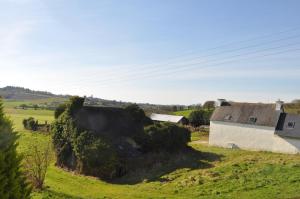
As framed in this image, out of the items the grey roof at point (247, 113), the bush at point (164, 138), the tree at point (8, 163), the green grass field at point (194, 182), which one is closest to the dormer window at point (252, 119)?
the grey roof at point (247, 113)

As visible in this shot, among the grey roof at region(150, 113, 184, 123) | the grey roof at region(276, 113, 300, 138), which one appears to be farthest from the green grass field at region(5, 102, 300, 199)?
the grey roof at region(150, 113, 184, 123)

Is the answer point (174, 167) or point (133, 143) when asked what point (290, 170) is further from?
point (133, 143)

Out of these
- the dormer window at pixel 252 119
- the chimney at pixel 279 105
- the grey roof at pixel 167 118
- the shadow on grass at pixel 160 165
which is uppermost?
the chimney at pixel 279 105

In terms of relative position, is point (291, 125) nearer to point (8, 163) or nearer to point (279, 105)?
point (279, 105)

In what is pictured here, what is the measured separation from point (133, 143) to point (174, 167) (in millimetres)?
6567

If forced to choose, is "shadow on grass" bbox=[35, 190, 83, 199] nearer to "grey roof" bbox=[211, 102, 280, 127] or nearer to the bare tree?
the bare tree

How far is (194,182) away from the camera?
80.3 ft

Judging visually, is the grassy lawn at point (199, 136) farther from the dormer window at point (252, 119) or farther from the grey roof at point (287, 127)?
the grey roof at point (287, 127)

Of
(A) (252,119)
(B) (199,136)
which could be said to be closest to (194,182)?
(A) (252,119)

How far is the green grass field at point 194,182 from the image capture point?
21578 mm

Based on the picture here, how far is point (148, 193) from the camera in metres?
22.8

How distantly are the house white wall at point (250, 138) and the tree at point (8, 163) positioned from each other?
37.5 m

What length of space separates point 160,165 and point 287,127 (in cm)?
2004

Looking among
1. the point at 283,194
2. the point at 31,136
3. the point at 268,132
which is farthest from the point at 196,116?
the point at 283,194
